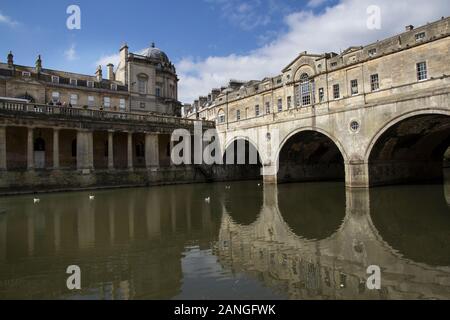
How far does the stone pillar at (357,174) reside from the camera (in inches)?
786

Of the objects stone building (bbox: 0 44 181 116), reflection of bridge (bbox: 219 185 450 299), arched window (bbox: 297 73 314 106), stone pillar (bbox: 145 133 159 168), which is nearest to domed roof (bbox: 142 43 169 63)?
stone building (bbox: 0 44 181 116)

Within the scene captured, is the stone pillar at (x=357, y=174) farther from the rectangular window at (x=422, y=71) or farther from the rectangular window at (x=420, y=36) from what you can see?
the rectangular window at (x=420, y=36)

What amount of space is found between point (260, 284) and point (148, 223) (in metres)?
6.35

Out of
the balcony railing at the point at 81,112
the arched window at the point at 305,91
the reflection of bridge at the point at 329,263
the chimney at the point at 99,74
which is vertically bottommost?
the reflection of bridge at the point at 329,263

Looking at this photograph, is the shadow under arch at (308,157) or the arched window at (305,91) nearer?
the arched window at (305,91)

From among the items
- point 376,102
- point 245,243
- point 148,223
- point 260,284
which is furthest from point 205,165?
point 260,284

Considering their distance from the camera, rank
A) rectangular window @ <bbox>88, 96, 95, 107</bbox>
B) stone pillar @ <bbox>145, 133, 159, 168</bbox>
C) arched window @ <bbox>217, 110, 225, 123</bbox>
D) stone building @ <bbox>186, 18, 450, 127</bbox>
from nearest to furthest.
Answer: stone building @ <bbox>186, 18, 450, 127</bbox> → stone pillar @ <bbox>145, 133, 159, 168</bbox> → arched window @ <bbox>217, 110, 225, 123</bbox> → rectangular window @ <bbox>88, 96, 95, 107</bbox>

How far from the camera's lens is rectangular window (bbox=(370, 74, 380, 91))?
20.0 meters

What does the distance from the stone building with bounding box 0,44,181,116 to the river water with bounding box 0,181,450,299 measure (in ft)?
82.1

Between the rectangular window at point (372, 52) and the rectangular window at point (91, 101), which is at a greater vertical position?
the rectangular window at point (91, 101)

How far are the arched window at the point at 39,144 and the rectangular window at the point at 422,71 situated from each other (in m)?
28.7

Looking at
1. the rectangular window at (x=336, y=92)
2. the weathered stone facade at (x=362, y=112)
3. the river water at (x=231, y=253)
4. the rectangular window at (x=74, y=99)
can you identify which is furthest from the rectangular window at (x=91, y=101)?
the rectangular window at (x=336, y=92)

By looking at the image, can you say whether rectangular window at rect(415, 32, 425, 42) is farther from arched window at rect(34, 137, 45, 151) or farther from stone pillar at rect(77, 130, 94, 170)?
arched window at rect(34, 137, 45, 151)

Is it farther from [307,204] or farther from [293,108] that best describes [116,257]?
[293,108]
